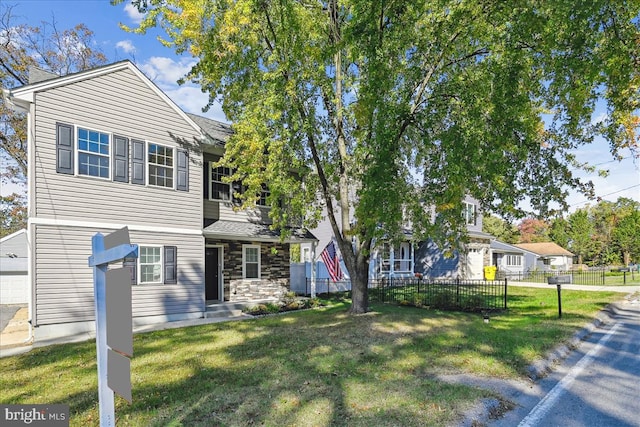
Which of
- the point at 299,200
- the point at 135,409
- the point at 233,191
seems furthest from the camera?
the point at 233,191

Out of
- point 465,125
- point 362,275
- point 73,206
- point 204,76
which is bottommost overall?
point 362,275

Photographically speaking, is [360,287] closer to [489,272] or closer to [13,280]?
[13,280]

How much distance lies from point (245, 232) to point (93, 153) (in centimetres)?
539

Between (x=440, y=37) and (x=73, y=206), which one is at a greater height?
(x=440, y=37)

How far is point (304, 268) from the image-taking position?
19.7m

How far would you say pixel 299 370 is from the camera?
6.07 metres

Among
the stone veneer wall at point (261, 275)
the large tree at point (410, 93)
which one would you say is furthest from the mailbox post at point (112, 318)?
the stone veneer wall at point (261, 275)

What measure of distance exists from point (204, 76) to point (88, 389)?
891 centimetres

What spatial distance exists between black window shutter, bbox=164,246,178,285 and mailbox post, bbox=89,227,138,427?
33.5ft

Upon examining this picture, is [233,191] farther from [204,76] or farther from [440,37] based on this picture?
[440,37]

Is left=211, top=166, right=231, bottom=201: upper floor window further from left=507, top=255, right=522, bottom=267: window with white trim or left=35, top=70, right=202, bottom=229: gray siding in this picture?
left=507, top=255, right=522, bottom=267: window with white trim

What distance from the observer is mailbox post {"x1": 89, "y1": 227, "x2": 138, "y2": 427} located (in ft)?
6.64

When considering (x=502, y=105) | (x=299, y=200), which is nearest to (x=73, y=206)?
(x=299, y=200)

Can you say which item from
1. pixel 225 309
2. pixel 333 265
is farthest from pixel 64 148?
pixel 333 265
